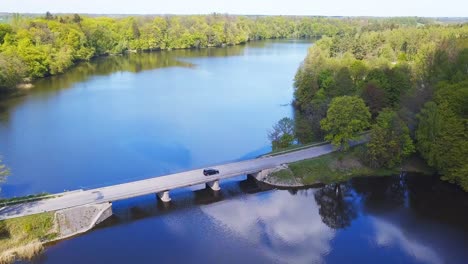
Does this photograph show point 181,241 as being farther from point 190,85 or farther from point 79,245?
point 190,85

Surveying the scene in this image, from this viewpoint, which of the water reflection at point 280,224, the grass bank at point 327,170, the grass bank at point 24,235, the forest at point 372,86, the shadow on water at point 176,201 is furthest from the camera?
the forest at point 372,86

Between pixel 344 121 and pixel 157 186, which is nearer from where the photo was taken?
pixel 157 186

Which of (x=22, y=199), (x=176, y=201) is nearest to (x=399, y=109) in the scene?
(x=176, y=201)

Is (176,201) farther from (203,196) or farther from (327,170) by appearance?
(327,170)

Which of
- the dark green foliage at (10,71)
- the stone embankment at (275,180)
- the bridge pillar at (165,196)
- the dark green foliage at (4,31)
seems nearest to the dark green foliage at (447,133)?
the stone embankment at (275,180)

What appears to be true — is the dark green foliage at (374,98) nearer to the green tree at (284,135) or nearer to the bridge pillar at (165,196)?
the green tree at (284,135)

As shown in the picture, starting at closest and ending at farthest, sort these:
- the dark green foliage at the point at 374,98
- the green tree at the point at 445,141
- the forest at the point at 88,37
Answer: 1. the green tree at the point at 445,141
2. the dark green foliage at the point at 374,98
3. the forest at the point at 88,37
